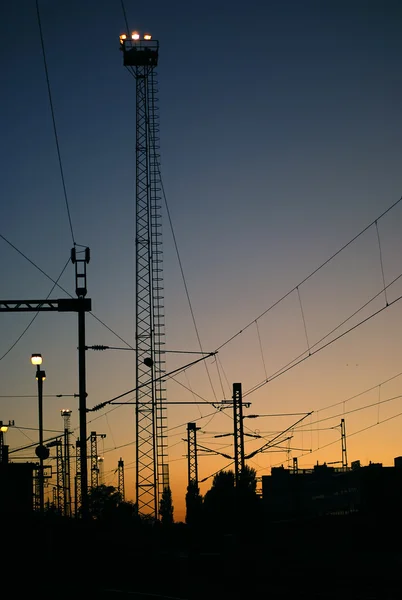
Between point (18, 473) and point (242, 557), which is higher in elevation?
point (18, 473)

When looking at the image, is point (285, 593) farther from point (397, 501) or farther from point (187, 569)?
point (397, 501)

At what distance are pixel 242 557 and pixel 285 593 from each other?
790 centimetres

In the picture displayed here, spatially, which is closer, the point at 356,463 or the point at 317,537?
the point at 317,537

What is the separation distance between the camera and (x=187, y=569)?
3303cm

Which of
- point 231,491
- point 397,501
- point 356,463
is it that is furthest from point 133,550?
point 356,463

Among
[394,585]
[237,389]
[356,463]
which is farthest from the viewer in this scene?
[356,463]

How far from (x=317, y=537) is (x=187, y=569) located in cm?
1925

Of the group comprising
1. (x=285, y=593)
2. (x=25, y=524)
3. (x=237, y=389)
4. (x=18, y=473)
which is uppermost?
(x=237, y=389)

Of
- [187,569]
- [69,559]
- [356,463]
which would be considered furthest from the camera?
[356,463]

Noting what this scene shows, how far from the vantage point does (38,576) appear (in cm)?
3478

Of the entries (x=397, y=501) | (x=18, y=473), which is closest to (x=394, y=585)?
(x=18, y=473)

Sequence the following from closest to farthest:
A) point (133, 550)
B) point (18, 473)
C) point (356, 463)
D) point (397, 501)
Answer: point (133, 550), point (18, 473), point (397, 501), point (356, 463)

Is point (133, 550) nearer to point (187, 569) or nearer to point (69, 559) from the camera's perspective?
point (69, 559)

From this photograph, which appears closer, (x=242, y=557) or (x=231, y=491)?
(x=242, y=557)
